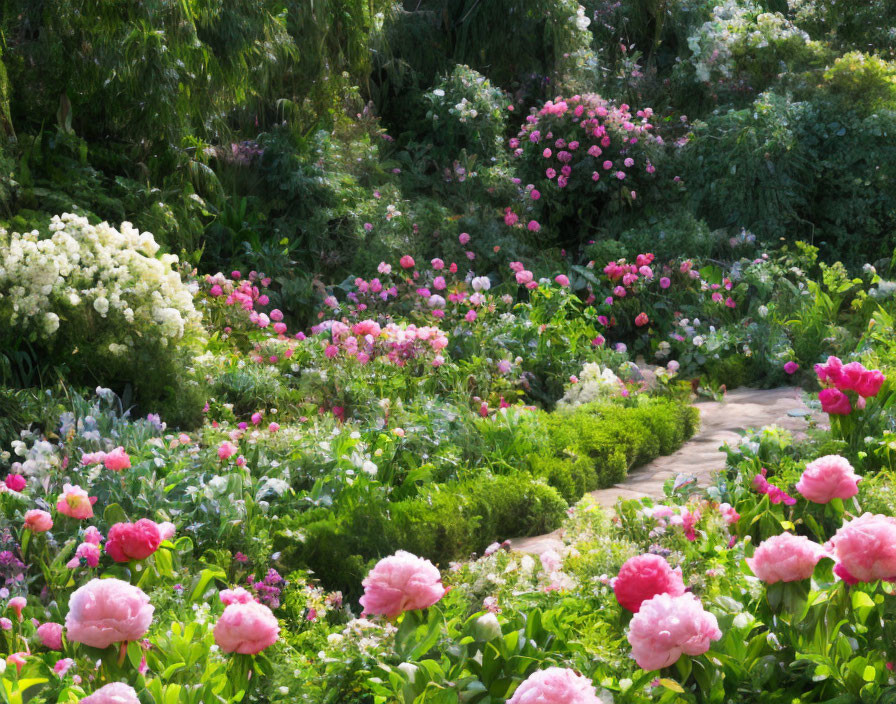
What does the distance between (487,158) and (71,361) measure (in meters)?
5.36

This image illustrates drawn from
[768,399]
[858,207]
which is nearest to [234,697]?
[768,399]

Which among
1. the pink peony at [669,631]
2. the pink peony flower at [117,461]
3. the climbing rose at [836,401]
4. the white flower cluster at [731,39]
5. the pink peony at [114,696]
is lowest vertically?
the pink peony at [114,696]

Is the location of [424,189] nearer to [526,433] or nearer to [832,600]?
[526,433]

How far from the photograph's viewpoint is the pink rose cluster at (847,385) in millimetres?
3703

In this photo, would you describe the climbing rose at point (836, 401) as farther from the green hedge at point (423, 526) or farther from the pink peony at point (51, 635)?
the pink peony at point (51, 635)

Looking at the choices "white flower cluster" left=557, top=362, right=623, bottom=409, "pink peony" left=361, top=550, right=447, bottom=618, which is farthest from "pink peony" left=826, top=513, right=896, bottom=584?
"white flower cluster" left=557, top=362, right=623, bottom=409

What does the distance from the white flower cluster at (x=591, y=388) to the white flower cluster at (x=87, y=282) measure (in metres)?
2.16

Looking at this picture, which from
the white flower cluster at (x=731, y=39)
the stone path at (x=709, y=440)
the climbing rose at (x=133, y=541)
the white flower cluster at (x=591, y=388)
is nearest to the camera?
the climbing rose at (x=133, y=541)

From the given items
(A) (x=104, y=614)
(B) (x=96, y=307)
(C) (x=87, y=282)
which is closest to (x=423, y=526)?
(A) (x=104, y=614)

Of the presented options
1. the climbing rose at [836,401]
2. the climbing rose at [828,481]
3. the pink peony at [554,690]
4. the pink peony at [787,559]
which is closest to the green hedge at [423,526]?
the climbing rose at [836,401]

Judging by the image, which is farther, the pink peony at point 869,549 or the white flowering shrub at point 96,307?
the white flowering shrub at point 96,307

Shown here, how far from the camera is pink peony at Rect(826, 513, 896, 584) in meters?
2.01

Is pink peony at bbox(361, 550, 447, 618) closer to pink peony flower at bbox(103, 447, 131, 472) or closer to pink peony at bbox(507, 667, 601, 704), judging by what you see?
pink peony at bbox(507, 667, 601, 704)

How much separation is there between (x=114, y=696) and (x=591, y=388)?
4.25 m
